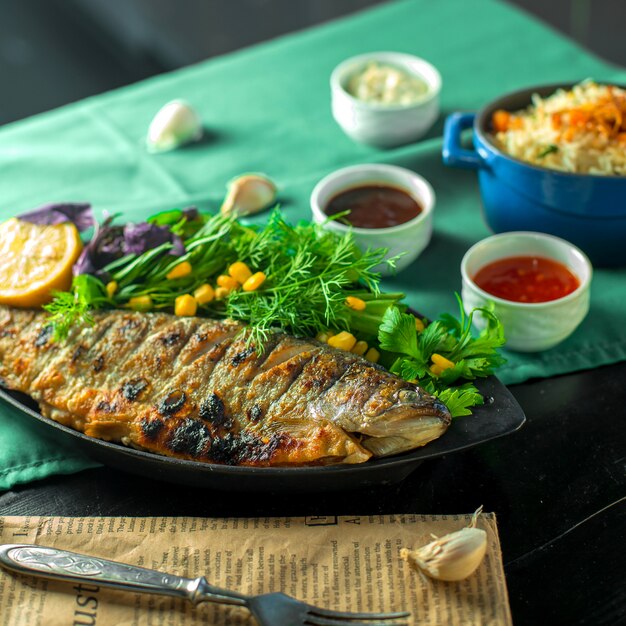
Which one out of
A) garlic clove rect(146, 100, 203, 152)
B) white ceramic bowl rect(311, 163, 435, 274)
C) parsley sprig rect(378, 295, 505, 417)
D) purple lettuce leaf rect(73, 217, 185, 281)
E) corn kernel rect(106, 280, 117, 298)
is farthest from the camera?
garlic clove rect(146, 100, 203, 152)

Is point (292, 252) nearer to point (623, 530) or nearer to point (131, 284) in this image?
point (131, 284)

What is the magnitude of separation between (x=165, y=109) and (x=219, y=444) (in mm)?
2263

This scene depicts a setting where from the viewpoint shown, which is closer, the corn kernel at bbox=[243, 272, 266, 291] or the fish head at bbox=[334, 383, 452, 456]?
the fish head at bbox=[334, 383, 452, 456]

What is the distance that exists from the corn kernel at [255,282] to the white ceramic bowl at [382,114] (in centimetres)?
137

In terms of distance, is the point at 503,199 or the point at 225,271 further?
the point at 503,199

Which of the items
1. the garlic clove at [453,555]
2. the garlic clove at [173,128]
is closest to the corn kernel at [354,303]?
the garlic clove at [453,555]

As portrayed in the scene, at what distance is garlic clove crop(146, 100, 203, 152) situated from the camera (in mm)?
3879

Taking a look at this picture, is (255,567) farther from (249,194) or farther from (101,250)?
(249,194)

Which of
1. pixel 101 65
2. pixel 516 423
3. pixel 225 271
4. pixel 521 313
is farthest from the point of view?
pixel 101 65

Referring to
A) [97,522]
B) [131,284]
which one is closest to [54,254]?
[131,284]

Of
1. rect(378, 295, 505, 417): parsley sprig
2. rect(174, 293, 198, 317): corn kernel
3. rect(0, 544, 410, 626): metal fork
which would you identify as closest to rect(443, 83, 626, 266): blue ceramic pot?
rect(378, 295, 505, 417): parsley sprig

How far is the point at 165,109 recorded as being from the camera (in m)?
3.94

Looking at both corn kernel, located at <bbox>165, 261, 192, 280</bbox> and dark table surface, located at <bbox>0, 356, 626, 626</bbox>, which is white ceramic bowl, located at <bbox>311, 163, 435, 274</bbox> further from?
dark table surface, located at <bbox>0, 356, 626, 626</bbox>

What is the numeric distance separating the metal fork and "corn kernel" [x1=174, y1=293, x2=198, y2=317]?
0.87 meters
